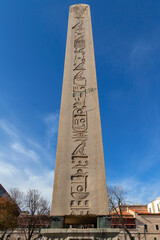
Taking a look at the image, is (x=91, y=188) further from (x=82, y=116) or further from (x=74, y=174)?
(x=82, y=116)

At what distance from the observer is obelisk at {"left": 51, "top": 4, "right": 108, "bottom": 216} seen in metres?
3.62

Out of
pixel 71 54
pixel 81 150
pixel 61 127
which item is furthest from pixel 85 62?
Result: pixel 81 150

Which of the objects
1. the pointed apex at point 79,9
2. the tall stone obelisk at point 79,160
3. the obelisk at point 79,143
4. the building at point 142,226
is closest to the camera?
the tall stone obelisk at point 79,160

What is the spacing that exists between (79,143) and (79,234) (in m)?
1.77

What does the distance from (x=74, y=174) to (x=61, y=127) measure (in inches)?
46.6

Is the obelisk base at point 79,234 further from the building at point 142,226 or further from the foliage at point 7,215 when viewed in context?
the building at point 142,226

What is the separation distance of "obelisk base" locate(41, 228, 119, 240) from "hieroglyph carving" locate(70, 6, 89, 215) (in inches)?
12.1

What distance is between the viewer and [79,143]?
14.2 ft

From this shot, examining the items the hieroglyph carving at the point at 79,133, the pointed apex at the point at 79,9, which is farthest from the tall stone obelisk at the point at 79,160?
the pointed apex at the point at 79,9

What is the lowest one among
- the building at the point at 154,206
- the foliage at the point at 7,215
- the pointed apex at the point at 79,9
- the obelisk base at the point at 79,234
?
the obelisk base at the point at 79,234

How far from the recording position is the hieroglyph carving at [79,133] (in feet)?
11.9

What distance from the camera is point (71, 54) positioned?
19.4ft

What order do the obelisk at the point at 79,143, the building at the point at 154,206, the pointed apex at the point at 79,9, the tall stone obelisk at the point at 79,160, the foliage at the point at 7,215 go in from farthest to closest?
1. the building at the point at 154,206
2. the foliage at the point at 7,215
3. the pointed apex at the point at 79,9
4. the obelisk at the point at 79,143
5. the tall stone obelisk at the point at 79,160

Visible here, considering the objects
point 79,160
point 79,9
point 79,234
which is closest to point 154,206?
point 79,9
